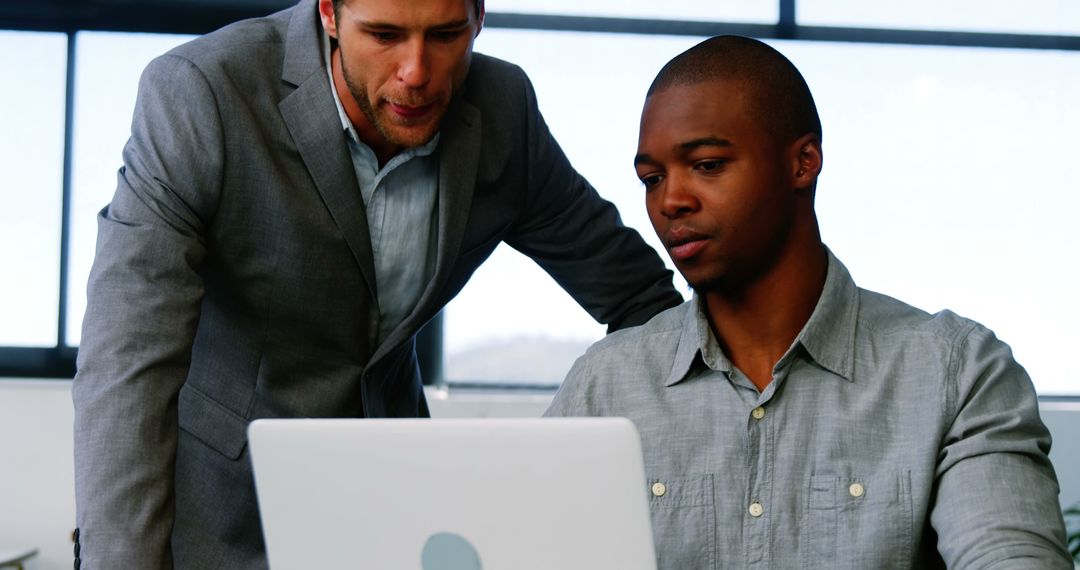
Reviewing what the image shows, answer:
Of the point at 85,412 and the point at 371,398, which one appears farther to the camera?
the point at 371,398

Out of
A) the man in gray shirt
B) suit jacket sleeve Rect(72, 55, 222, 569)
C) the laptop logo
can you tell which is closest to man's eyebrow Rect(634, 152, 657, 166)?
the man in gray shirt

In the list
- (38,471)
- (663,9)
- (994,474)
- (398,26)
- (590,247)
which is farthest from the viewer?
(663,9)

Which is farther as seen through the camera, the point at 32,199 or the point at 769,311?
the point at 32,199

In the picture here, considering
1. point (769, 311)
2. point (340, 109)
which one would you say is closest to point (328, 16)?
point (340, 109)

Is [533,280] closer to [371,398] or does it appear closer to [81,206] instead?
[81,206]

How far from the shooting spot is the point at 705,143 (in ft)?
4.90

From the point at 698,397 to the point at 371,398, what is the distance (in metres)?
0.53

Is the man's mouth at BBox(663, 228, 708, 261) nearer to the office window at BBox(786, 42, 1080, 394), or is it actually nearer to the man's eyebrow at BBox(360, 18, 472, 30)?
the man's eyebrow at BBox(360, 18, 472, 30)

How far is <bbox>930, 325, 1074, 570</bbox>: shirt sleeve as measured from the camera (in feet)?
4.20

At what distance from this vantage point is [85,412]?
143cm

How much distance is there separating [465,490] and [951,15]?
3.67 meters

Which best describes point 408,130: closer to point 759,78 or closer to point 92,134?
point 759,78

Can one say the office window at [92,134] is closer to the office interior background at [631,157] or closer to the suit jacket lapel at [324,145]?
the office interior background at [631,157]

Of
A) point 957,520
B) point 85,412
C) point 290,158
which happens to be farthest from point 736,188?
point 85,412
